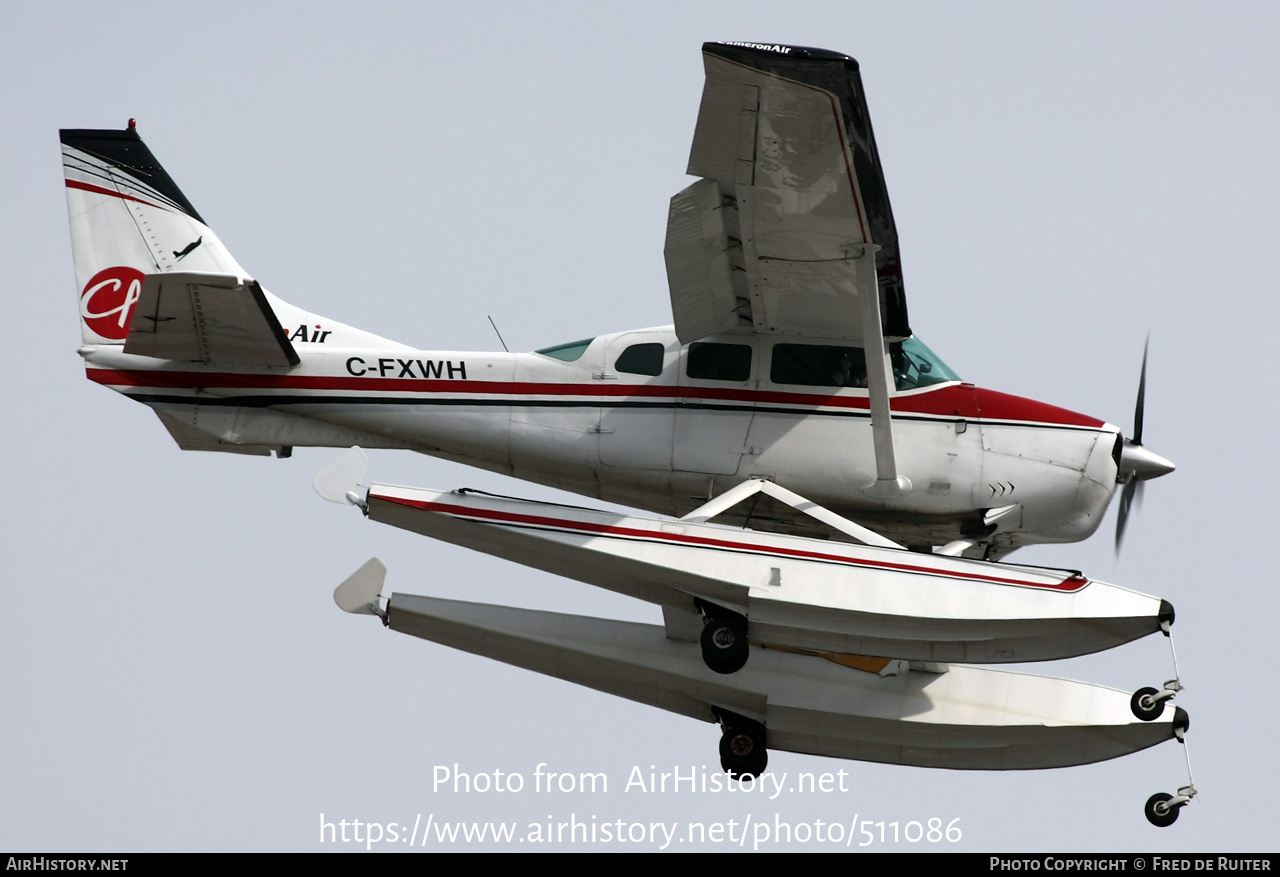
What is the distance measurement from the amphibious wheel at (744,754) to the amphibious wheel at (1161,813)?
10.9ft

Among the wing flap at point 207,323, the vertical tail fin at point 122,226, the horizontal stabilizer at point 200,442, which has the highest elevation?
the vertical tail fin at point 122,226

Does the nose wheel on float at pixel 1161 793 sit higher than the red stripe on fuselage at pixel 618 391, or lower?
lower

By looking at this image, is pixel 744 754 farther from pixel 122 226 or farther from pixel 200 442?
pixel 122 226

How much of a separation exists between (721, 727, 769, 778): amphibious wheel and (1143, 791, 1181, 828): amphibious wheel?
3.33 meters

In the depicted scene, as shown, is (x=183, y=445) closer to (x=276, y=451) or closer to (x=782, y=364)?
(x=276, y=451)

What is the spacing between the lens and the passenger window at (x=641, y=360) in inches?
526

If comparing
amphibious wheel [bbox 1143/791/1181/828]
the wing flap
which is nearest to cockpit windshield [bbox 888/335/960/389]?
amphibious wheel [bbox 1143/791/1181/828]

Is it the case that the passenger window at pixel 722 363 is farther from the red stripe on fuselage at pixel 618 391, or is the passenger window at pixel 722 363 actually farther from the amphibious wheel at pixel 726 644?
the amphibious wheel at pixel 726 644

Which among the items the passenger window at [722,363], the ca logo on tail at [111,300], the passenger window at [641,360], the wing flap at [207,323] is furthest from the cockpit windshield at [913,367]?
the ca logo on tail at [111,300]

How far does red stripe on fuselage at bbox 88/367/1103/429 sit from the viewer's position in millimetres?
13148

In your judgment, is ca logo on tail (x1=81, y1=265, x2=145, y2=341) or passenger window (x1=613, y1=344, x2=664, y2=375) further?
ca logo on tail (x1=81, y1=265, x2=145, y2=341)

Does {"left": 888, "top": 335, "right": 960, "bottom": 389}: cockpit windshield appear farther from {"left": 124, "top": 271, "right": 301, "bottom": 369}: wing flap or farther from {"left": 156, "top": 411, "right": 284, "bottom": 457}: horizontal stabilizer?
{"left": 156, "top": 411, "right": 284, "bottom": 457}: horizontal stabilizer

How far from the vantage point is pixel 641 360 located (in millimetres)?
13406
